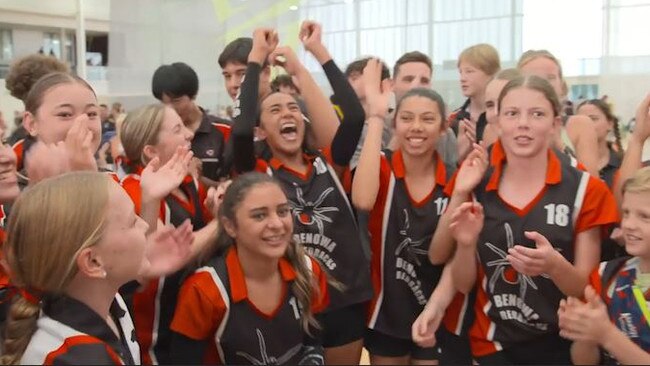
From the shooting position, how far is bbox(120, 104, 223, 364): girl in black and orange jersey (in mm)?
1782

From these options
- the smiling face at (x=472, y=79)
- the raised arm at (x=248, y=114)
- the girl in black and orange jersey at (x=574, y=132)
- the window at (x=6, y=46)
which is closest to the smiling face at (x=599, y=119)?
the girl in black and orange jersey at (x=574, y=132)

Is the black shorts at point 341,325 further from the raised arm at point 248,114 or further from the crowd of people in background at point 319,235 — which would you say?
the raised arm at point 248,114

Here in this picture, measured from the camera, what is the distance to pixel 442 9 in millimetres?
4793

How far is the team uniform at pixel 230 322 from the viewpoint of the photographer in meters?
1.76

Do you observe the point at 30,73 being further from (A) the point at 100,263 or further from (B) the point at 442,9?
(B) the point at 442,9

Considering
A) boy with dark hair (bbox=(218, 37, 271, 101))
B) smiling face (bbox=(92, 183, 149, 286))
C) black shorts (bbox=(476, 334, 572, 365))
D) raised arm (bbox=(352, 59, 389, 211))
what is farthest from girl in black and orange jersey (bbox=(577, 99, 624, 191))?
smiling face (bbox=(92, 183, 149, 286))

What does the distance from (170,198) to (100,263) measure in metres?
0.74

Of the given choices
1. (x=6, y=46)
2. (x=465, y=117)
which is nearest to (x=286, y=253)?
(x=465, y=117)

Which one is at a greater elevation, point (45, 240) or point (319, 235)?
point (45, 240)

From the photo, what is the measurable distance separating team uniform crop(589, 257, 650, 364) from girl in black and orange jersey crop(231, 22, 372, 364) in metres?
0.75

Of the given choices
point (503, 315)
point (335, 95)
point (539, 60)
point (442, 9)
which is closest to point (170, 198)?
point (335, 95)

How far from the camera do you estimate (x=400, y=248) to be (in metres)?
2.09

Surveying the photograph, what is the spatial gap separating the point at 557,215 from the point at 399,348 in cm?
76

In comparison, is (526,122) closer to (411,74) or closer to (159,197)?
(159,197)
